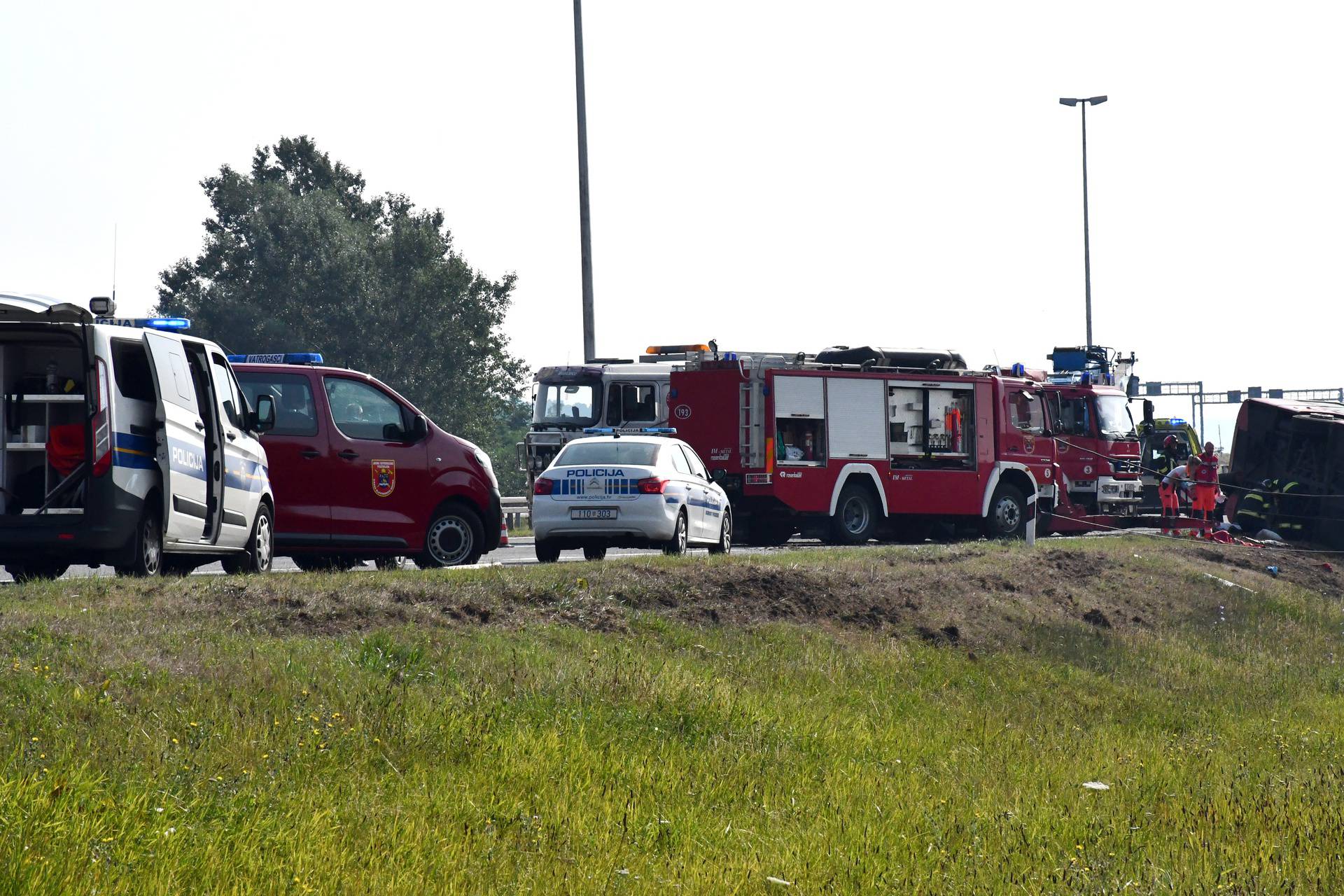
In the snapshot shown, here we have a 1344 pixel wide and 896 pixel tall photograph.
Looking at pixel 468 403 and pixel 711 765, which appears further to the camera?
pixel 468 403

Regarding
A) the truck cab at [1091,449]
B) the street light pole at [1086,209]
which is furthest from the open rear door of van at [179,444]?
the street light pole at [1086,209]

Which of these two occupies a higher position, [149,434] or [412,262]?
[412,262]

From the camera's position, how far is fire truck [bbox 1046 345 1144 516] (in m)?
27.8

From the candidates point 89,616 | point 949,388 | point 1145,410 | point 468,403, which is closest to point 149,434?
point 89,616

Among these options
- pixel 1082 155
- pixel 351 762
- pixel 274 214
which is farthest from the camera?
pixel 274 214

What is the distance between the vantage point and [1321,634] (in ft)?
56.9

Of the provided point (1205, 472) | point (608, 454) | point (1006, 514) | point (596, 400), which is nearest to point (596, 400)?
point (596, 400)

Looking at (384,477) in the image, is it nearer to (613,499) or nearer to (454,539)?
(454,539)

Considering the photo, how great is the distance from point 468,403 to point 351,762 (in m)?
51.1

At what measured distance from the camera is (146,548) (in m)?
10.8

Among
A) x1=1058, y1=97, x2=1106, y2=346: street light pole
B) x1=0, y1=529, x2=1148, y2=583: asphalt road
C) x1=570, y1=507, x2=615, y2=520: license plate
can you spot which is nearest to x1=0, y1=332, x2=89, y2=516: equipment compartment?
x1=0, y1=529, x2=1148, y2=583: asphalt road

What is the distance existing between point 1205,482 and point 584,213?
11963 millimetres

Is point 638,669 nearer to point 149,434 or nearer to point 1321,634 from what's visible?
point 149,434

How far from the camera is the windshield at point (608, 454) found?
1669 cm
